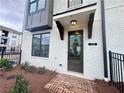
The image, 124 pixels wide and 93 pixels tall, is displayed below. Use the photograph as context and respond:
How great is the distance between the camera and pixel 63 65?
584 cm

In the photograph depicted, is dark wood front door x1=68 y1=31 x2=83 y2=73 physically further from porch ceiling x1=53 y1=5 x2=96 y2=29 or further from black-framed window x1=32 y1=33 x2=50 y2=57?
black-framed window x1=32 y1=33 x2=50 y2=57

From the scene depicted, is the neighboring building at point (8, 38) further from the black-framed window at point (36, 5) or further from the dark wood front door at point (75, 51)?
the dark wood front door at point (75, 51)

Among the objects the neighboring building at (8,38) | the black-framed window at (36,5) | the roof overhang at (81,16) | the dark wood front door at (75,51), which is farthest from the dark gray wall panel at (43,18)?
the neighboring building at (8,38)

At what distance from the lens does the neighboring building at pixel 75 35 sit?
14.3 ft

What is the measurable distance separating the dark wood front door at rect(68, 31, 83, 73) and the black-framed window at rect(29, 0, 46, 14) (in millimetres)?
3256

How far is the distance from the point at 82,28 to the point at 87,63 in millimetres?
2085

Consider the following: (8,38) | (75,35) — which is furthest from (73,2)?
(8,38)

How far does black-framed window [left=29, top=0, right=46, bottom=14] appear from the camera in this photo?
692 cm

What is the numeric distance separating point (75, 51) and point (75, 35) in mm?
1034

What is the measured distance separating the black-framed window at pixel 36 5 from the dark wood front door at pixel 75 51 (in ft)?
10.7

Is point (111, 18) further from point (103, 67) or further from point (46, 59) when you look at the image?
point (46, 59)

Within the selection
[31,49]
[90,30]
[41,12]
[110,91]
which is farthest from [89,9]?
[31,49]

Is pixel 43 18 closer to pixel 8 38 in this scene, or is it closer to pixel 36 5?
pixel 36 5

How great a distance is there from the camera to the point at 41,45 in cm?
722
